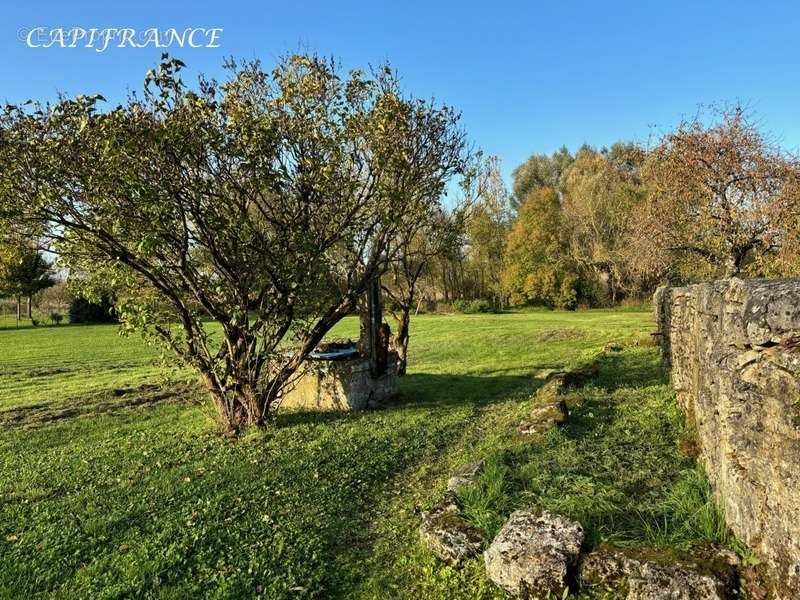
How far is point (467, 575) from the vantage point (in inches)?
158

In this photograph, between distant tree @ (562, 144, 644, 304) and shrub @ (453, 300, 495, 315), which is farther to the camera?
shrub @ (453, 300, 495, 315)

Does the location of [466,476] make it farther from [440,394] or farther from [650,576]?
[440,394]

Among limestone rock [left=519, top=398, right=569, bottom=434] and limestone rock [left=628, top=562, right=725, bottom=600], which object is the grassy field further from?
limestone rock [left=628, top=562, right=725, bottom=600]

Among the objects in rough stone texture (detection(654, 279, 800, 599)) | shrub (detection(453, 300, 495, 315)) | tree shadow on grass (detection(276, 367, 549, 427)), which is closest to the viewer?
rough stone texture (detection(654, 279, 800, 599))

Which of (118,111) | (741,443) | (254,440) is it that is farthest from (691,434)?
(118,111)

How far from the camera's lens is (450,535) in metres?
4.36

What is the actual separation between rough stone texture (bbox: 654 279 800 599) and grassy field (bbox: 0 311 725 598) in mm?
550

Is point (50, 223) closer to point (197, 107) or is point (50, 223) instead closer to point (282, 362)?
point (197, 107)

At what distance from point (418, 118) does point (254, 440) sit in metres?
6.47

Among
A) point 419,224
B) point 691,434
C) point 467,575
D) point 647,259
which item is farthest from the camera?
point 647,259

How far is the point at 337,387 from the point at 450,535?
19.9ft

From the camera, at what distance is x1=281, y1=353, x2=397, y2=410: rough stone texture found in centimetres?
1018

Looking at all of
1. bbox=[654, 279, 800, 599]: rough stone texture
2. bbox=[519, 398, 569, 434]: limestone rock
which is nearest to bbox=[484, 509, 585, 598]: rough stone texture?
bbox=[654, 279, 800, 599]: rough stone texture

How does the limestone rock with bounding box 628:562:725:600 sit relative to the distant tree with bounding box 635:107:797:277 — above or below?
below
